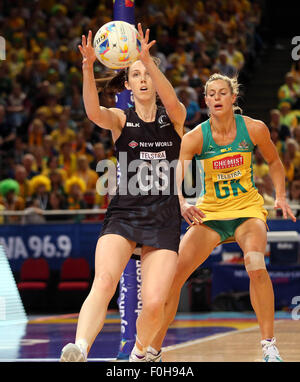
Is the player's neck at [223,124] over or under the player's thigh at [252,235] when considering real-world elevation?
over

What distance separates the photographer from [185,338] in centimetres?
938

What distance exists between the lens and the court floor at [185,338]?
7.54 meters

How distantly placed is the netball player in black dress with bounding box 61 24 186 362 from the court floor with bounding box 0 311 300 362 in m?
1.54

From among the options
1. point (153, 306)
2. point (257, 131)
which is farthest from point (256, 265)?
point (257, 131)

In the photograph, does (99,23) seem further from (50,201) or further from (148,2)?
(50,201)

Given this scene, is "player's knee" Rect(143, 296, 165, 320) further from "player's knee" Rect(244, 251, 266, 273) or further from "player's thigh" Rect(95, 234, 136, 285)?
"player's knee" Rect(244, 251, 266, 273)

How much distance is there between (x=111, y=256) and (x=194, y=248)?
904 millimetres

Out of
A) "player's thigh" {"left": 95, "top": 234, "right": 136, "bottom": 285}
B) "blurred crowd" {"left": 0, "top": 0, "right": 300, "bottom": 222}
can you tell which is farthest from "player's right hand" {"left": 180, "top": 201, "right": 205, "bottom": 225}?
"blurred crowd" {"left": 0, "top": 0, "right": 300, "bottom": 222}

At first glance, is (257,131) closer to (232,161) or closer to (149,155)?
(232,161)

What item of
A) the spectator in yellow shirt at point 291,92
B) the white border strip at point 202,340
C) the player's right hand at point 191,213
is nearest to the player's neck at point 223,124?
the player's right hand at point 191,213

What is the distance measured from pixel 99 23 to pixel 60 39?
123 cm

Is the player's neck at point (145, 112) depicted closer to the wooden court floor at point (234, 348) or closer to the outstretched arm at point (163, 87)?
the outstretched arm at point (163, 87)

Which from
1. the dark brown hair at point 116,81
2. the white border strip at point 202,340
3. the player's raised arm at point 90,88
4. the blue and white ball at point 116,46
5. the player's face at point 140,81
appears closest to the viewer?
the player's raised arm at point 90,88
